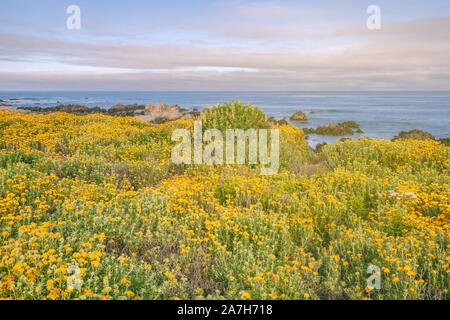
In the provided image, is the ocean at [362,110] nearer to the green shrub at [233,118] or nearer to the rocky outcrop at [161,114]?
the green shrub at [233,118]

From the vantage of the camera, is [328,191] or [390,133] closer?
[328,191]

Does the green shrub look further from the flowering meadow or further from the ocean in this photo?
the ocean

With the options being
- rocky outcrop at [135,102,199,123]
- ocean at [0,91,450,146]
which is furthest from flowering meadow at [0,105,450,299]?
rocky outcrop at [135,102,199,123]

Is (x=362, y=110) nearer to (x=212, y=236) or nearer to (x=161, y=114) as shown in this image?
(x=161, y=114)

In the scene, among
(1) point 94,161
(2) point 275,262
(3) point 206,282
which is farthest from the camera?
(1) point 94,161

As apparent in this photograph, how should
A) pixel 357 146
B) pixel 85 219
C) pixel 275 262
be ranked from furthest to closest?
pixel 357 146
pixel 85 219
pixel 275 262

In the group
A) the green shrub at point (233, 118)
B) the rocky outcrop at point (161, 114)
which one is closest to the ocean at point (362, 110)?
the green shrub at point (233, 118)

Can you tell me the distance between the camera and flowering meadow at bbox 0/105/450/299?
10.5ft

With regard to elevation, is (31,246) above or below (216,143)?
below

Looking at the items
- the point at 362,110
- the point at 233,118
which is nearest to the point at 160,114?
the point at 233,118

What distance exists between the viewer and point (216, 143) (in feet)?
31.5
